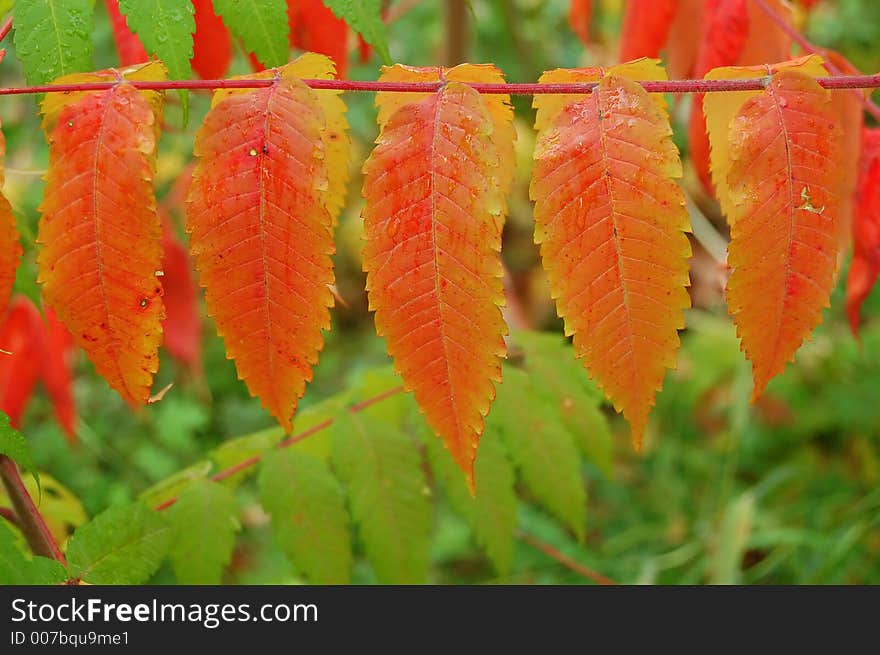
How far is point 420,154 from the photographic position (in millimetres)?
904

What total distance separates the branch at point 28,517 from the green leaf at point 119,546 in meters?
0.06

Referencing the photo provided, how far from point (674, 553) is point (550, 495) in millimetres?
1668

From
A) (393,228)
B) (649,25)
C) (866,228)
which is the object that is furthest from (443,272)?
(649,25)

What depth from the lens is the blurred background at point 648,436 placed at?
9.80 ft

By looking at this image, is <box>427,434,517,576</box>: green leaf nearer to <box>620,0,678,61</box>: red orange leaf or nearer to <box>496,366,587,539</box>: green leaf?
<box>496,366,587,539</box>: green leaf

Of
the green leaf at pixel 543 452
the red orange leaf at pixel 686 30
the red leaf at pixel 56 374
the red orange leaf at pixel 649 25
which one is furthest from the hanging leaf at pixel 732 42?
the red leaf at pixel 56 374

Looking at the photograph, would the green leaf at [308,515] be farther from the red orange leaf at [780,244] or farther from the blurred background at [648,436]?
the blurred background at [648,436]

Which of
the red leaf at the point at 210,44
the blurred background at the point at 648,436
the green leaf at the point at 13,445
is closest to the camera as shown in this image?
the green leaf at the point at 13,445

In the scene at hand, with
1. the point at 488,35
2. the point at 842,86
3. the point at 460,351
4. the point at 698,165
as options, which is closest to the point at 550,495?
the point at 698,165

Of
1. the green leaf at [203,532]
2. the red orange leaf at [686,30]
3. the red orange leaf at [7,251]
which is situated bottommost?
the green leaf at [203,532]

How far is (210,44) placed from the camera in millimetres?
1337

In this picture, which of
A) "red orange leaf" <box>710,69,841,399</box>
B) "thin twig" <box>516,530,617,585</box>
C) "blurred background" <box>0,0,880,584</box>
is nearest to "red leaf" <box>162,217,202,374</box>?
"blurred background" <box>0,0,880,584</box>

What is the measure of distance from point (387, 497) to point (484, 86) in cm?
73

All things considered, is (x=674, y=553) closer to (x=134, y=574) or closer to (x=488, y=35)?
(x=134, y=574)
